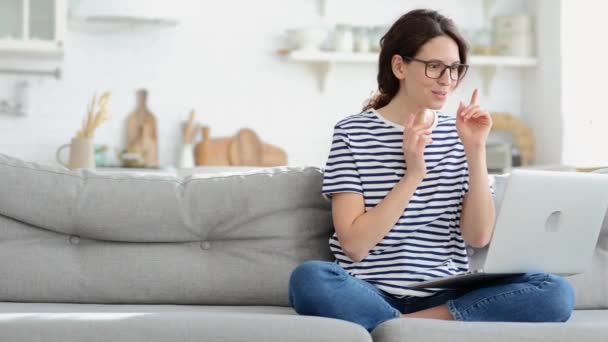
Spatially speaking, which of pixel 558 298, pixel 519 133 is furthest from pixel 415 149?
pixel 519 133

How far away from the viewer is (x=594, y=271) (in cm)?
230

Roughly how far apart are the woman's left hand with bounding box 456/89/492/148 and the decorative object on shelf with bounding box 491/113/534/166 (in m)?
3.15

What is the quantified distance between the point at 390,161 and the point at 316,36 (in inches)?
118

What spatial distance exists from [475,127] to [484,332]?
0.53 meters

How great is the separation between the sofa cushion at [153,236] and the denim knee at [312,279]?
0.24 m

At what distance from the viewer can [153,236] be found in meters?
2.21

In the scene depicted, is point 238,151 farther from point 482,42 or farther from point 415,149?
point 415,149

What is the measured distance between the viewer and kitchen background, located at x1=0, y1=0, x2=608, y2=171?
16.1ft

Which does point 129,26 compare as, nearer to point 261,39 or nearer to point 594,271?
point 261,39

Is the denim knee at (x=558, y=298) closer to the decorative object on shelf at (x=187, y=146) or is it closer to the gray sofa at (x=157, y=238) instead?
the gray sofa at (x=157, y=238)

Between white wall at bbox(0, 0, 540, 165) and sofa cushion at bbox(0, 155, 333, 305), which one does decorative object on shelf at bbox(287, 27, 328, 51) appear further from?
sofa cushion at bbox(0, 155, 333, 305)

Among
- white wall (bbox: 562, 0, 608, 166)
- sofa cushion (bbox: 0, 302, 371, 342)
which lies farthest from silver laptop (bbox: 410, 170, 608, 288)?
white wall (bbox: 562, 0, 608, 166)

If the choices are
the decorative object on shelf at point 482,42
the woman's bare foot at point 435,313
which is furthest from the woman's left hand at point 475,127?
the decorative object on shelf at point 482,42

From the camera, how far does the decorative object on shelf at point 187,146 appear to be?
198 inches
